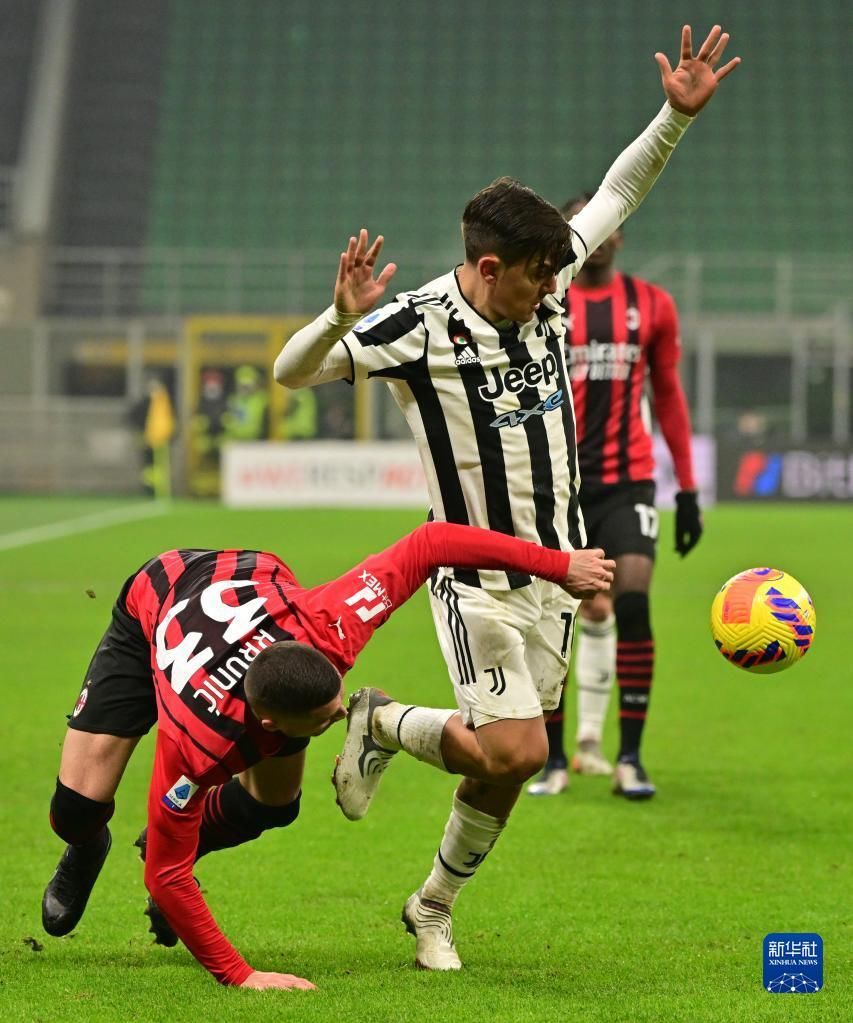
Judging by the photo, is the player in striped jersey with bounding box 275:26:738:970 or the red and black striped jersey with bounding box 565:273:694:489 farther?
the red and black striped jersey with bounding box 565:273:694:489

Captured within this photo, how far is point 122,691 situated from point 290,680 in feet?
2.86

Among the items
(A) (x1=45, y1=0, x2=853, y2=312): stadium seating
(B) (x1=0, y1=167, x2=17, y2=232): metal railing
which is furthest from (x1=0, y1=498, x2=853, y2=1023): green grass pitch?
(A) (x1=45, y1=0, x2=853, y2=312): stadium seating

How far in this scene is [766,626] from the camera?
4.78 meters

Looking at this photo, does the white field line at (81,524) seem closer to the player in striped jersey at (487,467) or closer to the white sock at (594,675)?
the white sock at (594,675)

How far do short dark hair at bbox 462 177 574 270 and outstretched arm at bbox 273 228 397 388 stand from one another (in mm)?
271

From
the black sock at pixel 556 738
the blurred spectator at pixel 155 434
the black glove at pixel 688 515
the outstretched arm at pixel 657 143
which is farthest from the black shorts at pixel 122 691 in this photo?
the blurred spectator at pixel 155 434

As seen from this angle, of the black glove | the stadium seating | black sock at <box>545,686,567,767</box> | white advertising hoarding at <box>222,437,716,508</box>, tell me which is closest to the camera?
black sock at <box>545,686,567,767</box>

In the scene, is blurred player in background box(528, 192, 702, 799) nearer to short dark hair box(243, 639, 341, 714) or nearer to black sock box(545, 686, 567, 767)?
black sock box(545, 686, 567, 767)

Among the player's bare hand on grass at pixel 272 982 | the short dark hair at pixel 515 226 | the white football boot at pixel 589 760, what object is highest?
the short dark hair at pixel 515 226

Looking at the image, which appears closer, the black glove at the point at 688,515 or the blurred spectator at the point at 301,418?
the black glove at the point at 688,515

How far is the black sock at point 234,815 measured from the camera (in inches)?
179

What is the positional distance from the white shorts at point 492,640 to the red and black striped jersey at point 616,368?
7.38ft

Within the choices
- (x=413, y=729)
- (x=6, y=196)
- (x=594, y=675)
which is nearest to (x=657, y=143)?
(x=413, y=729)

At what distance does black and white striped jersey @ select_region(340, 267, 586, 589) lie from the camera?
4375 mm
